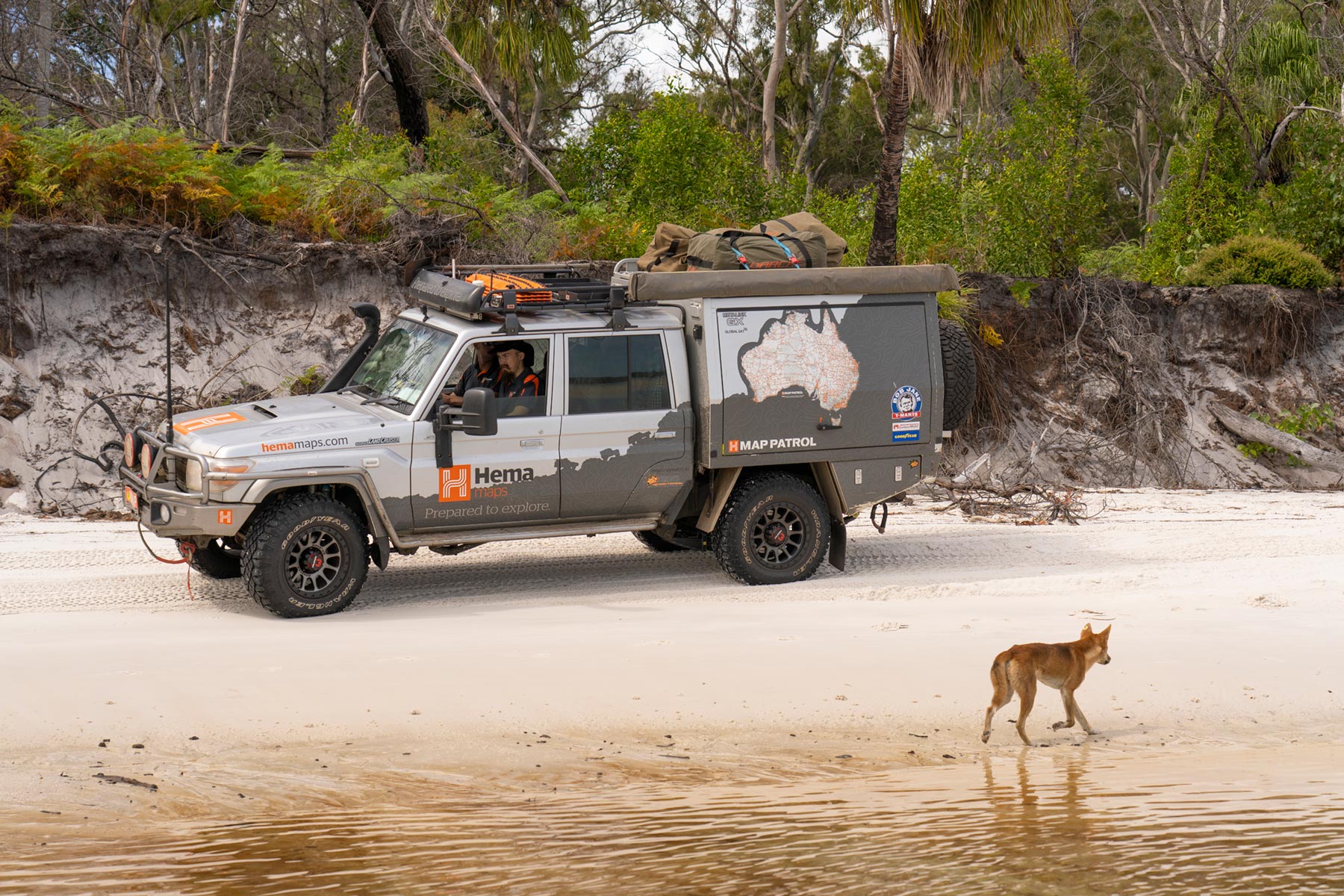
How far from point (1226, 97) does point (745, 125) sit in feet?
58.7

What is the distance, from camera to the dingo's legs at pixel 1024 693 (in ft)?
21.0

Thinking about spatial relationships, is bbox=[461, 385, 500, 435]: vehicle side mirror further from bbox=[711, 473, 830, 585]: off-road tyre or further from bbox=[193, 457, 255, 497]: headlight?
bbox=[711, 473, 830, 585]: off-road tyre

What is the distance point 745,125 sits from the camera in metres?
38.0

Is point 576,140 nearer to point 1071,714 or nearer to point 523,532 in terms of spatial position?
point 523,532

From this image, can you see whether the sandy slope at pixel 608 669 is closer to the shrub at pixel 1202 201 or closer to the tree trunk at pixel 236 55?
the shrub at pixel 1202 201

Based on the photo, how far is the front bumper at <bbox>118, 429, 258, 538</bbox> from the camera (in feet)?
26.9

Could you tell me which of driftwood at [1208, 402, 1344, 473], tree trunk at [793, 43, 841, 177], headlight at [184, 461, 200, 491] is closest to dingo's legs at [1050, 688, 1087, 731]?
headlight at [184, 461, 200, 491]

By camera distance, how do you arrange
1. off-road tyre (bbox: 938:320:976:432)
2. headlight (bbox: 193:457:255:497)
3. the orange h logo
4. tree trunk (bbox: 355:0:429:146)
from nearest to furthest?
headlight (bbox: 193:457:255:497), the orange h logo, off-road tyre (bbox: 938:320:976:432), tree trunk (bbox: 355:0:429:146)

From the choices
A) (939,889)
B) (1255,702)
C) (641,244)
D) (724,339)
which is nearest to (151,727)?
(939,889)

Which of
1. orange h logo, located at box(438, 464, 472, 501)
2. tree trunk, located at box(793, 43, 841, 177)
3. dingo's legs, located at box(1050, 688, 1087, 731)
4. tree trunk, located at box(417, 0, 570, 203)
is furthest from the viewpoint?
tree trunk, located at box(793, 43, 841, 177)

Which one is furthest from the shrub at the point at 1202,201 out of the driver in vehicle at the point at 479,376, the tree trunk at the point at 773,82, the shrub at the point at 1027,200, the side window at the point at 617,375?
the driver in vehicle at the point at 479,376

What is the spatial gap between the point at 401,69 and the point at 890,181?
9.37 m

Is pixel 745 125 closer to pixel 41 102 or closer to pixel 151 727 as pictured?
pixel 41 102

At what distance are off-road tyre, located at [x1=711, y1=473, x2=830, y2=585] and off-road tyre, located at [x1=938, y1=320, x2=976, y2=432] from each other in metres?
1.28
